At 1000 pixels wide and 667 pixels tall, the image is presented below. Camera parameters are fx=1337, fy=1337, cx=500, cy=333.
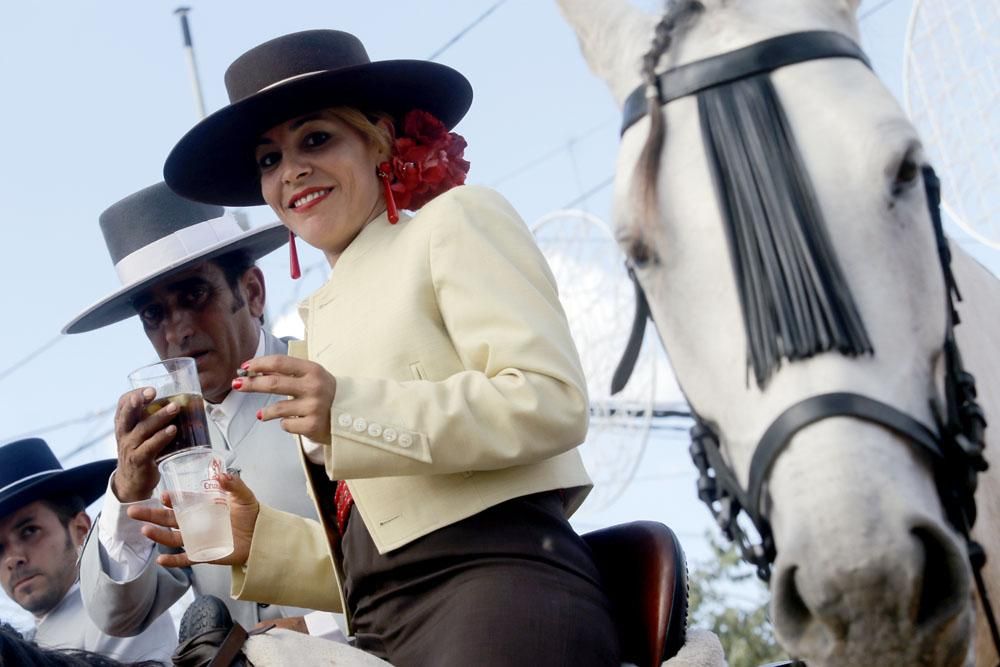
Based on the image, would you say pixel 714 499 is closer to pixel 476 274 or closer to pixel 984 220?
pixel 476 274

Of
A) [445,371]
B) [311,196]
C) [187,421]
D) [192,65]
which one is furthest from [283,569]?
[192,65]

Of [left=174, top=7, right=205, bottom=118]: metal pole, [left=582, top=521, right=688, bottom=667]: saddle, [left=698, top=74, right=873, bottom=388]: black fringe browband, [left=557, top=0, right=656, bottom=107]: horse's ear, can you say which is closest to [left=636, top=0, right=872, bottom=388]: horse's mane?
[left=698, top=74, right=873, bottom=388]: black fringe browband

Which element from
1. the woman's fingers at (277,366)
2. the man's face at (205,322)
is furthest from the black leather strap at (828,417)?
the man's face at (205,322)

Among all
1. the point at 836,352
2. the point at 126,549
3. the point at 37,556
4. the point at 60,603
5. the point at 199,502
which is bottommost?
the point at 60,603

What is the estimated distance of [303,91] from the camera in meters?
3.24

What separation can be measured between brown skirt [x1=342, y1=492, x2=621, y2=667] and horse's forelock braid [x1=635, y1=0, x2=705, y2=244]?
806 mm

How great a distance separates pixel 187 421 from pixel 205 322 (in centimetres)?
147

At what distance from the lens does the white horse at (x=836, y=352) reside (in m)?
1.87

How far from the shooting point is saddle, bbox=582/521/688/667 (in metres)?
2.84

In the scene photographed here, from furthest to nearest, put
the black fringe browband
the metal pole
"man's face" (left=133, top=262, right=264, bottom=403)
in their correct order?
1. the metal pole
2. "man's face" (left=133, top=262, right=264, bottom=403)
3. the black fringe browband

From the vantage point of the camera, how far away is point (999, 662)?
7.36 ft

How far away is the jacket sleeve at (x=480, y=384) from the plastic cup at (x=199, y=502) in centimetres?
50

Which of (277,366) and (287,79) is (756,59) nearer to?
(277,366)

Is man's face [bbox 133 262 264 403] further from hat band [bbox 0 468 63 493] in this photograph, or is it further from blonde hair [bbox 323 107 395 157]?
blonde hair [bbox 323 107 395 157]
